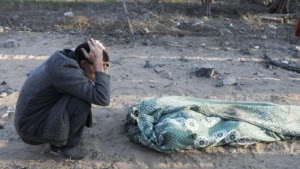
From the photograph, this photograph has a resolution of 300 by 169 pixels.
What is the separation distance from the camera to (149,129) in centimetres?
308

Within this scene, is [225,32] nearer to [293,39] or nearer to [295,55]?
[293,39]

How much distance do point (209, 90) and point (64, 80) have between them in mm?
2315

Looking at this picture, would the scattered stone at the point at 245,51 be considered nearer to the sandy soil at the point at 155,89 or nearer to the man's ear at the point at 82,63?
the sandy soil at the point at 155,89

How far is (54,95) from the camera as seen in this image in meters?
2.60

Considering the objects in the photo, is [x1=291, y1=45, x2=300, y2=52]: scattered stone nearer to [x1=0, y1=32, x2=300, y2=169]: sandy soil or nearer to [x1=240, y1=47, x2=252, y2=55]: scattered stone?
[x1=0, y1=32, x2=300, y2=169]: sandy soil

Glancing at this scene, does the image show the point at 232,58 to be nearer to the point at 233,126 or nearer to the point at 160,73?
the point at 160,73

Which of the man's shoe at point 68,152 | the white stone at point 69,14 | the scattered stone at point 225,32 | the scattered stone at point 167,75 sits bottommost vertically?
the scattered stone at point 225,32

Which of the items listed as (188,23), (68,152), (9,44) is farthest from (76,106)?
(188,23)

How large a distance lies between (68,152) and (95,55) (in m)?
0.85

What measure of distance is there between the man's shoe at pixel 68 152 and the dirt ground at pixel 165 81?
0.19 ft

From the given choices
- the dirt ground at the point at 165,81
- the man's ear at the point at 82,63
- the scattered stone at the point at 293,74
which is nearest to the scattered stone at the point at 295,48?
the dirt ground at the point at 165,81

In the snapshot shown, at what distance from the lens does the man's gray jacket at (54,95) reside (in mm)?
2455

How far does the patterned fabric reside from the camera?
296 centimetres

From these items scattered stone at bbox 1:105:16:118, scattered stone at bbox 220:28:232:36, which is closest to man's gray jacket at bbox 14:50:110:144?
scattered stone at bbox 1:105:16:118
